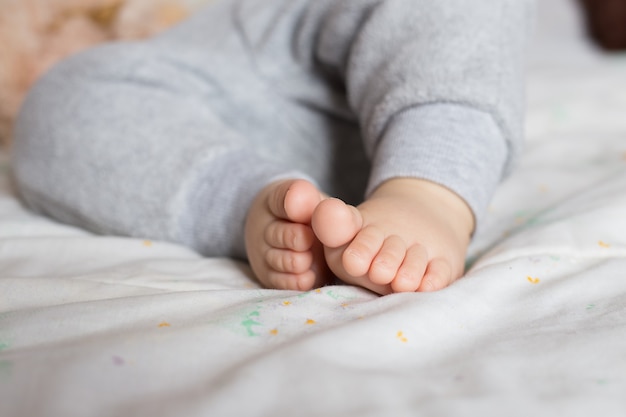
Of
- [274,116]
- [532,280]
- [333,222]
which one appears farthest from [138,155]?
[532,280]

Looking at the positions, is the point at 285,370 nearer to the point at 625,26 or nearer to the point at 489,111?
the point at 489,111

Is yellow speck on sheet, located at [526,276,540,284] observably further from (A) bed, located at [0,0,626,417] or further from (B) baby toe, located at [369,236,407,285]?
(B) baby toe, located at [369,236,407,285]

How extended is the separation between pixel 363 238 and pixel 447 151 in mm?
171

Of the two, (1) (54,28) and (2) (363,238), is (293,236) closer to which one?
(2) (363,238)

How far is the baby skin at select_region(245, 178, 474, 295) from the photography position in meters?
0.52

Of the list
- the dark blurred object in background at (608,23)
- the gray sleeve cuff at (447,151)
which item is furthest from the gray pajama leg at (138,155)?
the dark blurred object in background at (608,23)

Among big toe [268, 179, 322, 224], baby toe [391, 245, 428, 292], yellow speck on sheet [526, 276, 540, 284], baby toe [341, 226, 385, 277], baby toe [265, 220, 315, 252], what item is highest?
big toe [268, 179, 322, 224]

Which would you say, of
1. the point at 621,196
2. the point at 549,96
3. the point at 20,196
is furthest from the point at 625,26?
the point at 20,196

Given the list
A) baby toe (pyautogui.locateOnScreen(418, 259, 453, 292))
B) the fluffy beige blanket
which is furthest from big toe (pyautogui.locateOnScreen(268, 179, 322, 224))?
the fluffy beige blanket

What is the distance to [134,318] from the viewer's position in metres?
0.48

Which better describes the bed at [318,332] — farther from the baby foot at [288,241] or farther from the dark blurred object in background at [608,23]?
the dark blurred object in background at [608,23]

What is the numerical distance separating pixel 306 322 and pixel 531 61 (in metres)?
1.01

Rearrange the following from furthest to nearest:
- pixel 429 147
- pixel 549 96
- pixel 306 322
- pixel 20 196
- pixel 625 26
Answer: pixel 625 26
pixel 549 96
pixel 20 196
pixel 429 147
pixel 306 322

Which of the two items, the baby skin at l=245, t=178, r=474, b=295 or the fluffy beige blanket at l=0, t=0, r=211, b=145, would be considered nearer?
the baby skin at l=245, t=178, r=474, b=295
